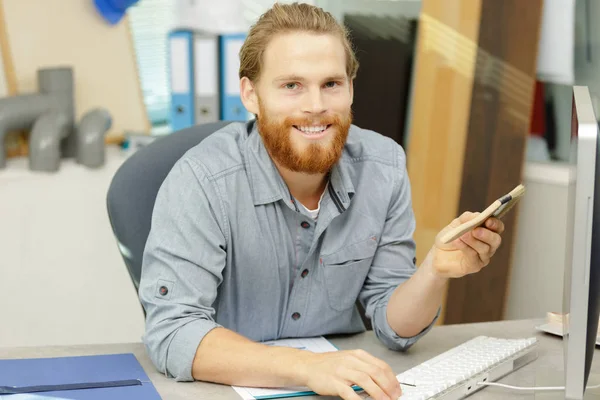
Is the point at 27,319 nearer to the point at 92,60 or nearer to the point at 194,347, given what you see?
the point at 92,60

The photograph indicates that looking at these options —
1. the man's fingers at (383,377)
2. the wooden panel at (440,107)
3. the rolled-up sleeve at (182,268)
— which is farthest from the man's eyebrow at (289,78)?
the wooden panel at (440,107)

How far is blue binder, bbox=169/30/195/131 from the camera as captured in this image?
272cm

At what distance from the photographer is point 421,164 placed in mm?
2795

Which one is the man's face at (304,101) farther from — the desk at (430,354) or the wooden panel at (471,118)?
the wooden panel at (471,118)

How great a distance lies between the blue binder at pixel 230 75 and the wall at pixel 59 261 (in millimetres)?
420

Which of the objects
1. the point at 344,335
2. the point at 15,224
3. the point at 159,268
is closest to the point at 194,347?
the point at 159,268

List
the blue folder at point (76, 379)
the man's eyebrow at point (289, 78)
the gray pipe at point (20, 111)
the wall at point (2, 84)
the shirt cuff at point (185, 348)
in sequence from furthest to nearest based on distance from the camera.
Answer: the wall at point (2, 84) → the gray pipe at point (20, 111) → the man's eyebrow at point (289, 78) → the shirt cuff at point (185, 348) → the blue folder at point (76, 379)

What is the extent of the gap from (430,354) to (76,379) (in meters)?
0.61

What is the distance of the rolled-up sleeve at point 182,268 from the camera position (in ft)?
4.17

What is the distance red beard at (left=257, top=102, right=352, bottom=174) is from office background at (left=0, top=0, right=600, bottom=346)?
47.3 inches

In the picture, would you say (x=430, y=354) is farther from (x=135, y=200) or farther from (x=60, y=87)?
(x=60, y=87)

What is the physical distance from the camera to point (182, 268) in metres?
1.34

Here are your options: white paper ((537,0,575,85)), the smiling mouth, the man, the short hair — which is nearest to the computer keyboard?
the man

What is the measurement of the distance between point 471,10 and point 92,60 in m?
1.35
